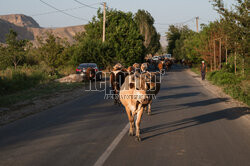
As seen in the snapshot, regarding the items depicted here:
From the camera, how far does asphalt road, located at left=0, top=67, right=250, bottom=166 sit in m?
5.87

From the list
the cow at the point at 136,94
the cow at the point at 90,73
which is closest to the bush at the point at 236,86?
the cow at the point at 136,94

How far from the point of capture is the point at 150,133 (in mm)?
8078

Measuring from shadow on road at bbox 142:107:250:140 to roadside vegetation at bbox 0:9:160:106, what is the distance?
887 centimetres

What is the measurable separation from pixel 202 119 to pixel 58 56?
88.9 feet

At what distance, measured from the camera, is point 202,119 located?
10086 mm

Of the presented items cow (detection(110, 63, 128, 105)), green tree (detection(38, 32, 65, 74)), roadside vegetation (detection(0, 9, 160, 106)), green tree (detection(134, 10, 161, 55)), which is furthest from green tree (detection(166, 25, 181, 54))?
cow (detection(110, 63, 128, 105))

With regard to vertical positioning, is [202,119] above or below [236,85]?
below

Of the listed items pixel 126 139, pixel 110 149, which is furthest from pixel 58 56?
pixel 110 149

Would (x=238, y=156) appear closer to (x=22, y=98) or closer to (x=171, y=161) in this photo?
(x=171, y=161)

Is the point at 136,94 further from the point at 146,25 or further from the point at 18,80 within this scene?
the point at 146,25

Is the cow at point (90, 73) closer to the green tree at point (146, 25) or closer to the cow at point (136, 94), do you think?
the cow at point (136, 94)

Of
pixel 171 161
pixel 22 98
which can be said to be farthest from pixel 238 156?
pixel 22 98

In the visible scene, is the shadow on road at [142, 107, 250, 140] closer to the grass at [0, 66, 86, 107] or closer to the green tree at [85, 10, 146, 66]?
the grass at [0, 66, 86, 107]

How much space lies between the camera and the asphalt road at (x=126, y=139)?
5867 mm
